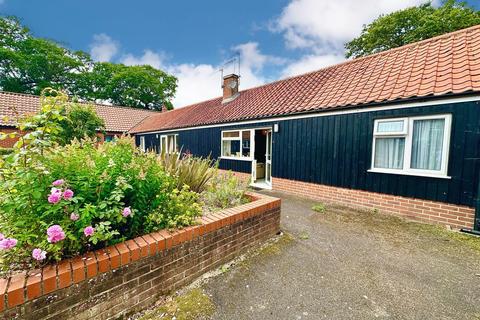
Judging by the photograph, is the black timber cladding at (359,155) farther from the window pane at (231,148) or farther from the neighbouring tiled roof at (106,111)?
the neighbouring tiled roof at (106,111)

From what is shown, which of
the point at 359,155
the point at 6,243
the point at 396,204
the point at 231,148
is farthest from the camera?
the point at 231,148

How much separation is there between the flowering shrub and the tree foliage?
27.1 m

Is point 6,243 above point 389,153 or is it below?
below

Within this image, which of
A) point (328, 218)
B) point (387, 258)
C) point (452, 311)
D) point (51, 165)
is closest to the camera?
→ point (51, 165)

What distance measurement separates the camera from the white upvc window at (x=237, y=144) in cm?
844

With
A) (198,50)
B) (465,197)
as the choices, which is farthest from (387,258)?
(198,50)

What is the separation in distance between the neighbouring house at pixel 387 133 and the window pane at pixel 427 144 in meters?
0.02

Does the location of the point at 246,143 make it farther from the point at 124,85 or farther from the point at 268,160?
the point at 124,85

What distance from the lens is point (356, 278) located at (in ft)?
8.09

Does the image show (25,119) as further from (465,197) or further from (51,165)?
(465,197)

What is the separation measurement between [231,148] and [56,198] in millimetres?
7849

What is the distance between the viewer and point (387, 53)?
22.8ft

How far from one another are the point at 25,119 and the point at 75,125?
30.0ft

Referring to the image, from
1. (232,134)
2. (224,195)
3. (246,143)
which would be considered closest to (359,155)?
(224,195)
